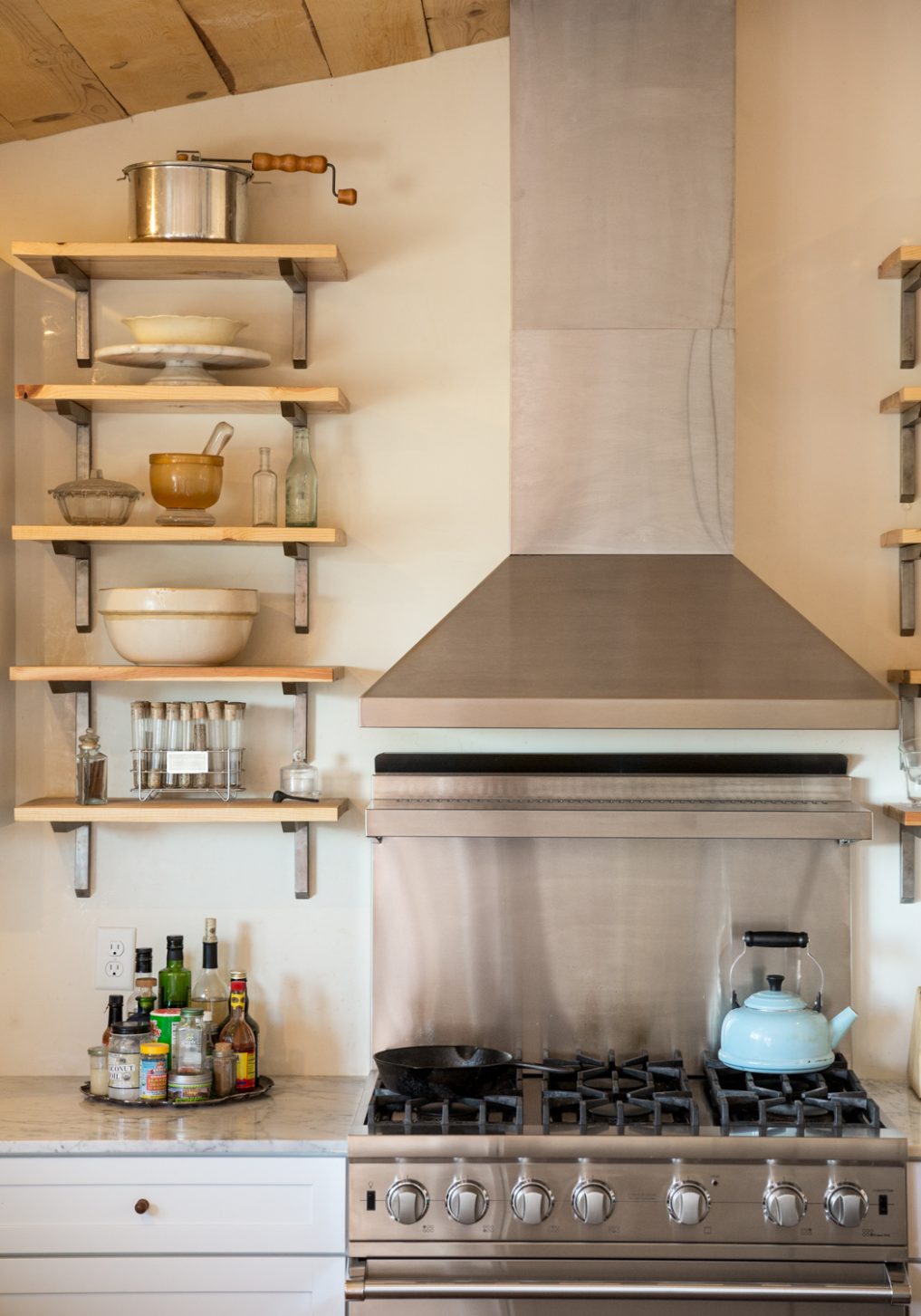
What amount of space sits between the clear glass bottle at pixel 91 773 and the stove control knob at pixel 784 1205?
140cm

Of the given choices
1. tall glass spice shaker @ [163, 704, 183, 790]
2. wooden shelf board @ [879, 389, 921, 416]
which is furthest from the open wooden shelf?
tall glass spice shaker @ [163, 704, 183, 790]

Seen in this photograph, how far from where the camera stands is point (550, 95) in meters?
2.48

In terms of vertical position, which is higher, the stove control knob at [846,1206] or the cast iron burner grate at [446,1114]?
the cast iron burner grate at [446,1114]

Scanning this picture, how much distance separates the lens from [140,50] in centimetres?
235

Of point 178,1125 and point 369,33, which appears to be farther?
point 369,33

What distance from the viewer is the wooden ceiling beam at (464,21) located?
7.99 ft

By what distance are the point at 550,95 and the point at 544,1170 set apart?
1926 mm

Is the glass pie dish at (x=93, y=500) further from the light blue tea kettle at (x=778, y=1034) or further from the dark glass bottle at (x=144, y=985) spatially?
the light blue tea kettle at (x=778, y=1034)

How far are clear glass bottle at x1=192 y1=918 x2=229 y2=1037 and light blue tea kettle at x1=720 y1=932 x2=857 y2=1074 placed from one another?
37.9 inches

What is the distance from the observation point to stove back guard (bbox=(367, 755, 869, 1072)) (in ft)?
8.58

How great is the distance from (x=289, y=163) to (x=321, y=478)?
1.97 ft

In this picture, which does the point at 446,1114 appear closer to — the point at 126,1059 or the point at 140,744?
the point at 126,1059

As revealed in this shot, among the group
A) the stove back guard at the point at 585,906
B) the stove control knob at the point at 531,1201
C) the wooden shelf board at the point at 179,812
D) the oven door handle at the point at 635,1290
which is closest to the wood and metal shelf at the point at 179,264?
the wooden shelf board at the point at 179,812

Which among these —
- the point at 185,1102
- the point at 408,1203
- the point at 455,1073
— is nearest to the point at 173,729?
the point at 185,1102
